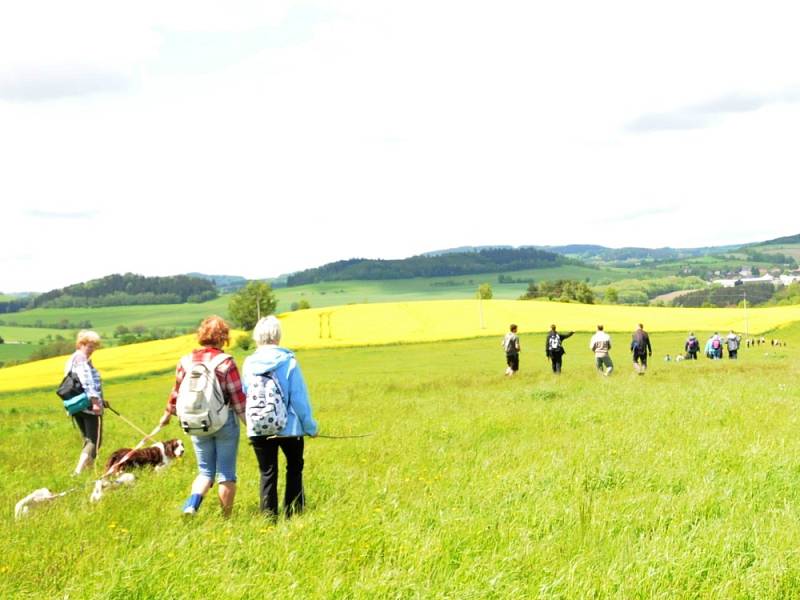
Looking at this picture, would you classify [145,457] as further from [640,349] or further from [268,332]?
[640,349]

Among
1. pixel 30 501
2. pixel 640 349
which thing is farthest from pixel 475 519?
pixel 640 349

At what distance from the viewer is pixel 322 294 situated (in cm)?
19688

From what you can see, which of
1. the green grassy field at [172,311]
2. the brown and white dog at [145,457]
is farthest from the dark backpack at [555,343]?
the green grassy field at [172,311]

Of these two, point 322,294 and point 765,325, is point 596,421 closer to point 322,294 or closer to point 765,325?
point 765,325

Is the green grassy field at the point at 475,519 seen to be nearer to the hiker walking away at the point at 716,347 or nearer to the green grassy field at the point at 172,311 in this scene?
the hiker walking away at the point at 716,347

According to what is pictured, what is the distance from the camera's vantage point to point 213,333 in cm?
721

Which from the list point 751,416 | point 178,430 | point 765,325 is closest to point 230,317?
point 765,325

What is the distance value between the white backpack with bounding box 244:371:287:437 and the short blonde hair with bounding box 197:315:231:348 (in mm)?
600

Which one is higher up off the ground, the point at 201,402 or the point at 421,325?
the point at 201,402

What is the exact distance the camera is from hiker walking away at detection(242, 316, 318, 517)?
6879mm

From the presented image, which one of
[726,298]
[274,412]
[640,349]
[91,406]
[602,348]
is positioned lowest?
[726,298]

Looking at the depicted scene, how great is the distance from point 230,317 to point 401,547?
98.9m

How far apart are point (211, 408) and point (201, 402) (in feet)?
0.36

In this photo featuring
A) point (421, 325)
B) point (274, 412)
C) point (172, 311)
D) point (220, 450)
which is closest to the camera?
point (274, 412)
